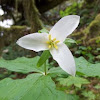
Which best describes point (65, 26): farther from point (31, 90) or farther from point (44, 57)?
point (31, 90)

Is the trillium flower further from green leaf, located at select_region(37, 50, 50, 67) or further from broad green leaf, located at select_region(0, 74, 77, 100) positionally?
broad green leaf, located at select_region(0, 74, 77, 100)

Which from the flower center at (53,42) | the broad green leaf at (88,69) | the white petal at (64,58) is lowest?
the broad green leaf at (88,69)

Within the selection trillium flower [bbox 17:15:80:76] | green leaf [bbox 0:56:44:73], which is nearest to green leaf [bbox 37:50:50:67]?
trillium flower [bbox 17:15:80:76]

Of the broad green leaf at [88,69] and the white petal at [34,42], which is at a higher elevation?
the white petal at [34,42]

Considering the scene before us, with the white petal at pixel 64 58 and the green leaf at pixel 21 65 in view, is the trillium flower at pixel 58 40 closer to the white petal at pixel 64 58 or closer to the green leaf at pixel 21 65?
the white petal at pixel 64 58

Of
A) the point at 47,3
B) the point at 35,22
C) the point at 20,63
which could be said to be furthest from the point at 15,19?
the point at 20,63

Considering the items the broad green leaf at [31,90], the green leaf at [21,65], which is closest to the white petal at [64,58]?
the broad green leaf at [31,90]

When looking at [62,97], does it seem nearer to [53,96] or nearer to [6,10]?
[53,96]

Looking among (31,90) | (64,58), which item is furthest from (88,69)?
(31,90)
